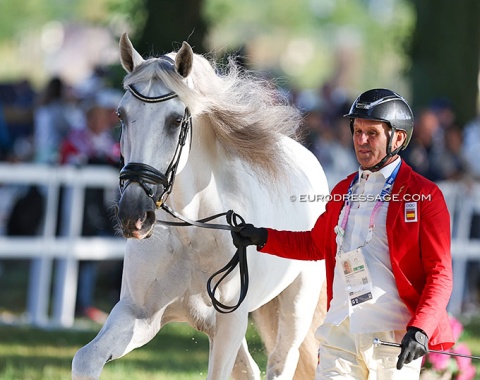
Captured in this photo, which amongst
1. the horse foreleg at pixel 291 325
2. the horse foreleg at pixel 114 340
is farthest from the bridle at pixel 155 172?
the horse foreleg at pixel 291 325

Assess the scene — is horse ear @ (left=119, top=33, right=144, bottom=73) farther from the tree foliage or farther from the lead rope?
the tree foliage

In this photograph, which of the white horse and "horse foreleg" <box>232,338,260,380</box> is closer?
the white horse

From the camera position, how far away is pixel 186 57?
17.0ft

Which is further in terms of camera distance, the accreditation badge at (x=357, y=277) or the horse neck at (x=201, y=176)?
the horse neck at (x=201, y=176)

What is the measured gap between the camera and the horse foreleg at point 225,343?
215 inches

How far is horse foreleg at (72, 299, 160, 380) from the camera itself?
17.0ft

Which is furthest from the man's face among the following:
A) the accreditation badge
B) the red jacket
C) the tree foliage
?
the tree foliage

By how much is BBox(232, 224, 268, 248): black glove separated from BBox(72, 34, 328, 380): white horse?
195 mm

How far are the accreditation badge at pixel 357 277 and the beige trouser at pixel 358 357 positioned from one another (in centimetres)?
13

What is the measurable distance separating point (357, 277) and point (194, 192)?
101 centimetres

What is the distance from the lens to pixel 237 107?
564cm

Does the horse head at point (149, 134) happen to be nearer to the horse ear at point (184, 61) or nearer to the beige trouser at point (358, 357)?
the horse ear at point (184, 61)

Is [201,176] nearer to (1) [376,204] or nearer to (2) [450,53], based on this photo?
(1) [376,204]

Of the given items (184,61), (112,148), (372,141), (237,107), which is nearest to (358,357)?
(372,141)
